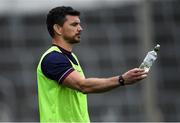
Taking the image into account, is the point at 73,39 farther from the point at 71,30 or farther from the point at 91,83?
the point at 91,83

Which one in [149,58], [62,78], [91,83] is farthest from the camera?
[62,78]

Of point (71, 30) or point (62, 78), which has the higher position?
point (71, 30)

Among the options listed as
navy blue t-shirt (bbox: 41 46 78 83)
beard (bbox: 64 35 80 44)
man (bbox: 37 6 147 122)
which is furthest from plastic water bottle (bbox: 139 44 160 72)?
beard (bbox: 64 35 80 44)

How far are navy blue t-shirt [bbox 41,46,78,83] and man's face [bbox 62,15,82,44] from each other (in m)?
0.12

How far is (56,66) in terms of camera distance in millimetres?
8711

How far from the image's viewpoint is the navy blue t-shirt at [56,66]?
28.5 ft

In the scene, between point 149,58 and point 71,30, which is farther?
point 71,30

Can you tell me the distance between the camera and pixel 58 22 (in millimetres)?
8930

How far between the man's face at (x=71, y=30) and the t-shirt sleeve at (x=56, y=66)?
156 millimetres

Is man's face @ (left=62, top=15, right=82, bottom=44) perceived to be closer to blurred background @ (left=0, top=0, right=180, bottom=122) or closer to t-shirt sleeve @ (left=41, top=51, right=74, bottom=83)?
t-shirt sleeve @ (left=41, top=51, right=74, bottom=83)

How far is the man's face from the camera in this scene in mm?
8852

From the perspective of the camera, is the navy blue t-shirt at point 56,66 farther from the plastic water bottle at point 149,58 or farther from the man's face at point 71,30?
the plastic water bottle at point 149,58

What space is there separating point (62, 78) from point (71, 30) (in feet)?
1.38

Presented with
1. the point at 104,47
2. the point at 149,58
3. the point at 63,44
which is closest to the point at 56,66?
the point at 63,44
